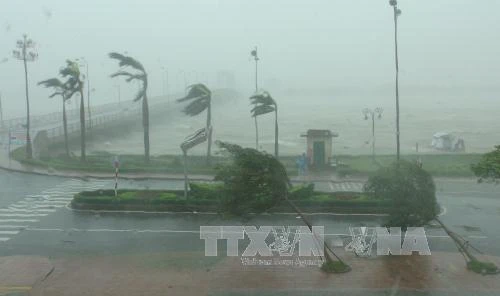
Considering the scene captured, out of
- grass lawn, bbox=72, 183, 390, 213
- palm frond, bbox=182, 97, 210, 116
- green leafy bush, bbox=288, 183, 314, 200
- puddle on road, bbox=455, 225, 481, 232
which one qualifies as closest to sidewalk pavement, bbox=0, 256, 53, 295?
grass lawn, bbox=72, 183, 390, 213

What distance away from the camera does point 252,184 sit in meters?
14.1

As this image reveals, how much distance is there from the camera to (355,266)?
14.9 metres

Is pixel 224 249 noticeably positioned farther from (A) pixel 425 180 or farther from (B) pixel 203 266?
(A) pixel 425 180

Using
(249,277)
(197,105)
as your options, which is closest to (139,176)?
(197,105)

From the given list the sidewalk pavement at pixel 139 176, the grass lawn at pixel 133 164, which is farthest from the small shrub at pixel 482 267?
the grass lawn at pixel 133 164

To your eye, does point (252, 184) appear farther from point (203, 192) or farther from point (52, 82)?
point (52, 82)

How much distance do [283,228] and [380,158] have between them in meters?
21.6

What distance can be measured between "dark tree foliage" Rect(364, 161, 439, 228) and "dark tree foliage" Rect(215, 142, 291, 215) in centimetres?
301

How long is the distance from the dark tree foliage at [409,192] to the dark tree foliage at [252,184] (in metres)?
3.01

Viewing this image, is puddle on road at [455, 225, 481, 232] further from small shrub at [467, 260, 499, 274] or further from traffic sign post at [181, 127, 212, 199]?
traffic sign post at [181, 127, 212, 199]

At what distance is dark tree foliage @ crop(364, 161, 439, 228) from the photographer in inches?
591

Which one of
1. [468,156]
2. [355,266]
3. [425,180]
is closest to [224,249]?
[355,266]

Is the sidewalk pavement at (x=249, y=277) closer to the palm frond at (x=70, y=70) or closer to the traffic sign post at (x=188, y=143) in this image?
the traffic sign post at (x=188, y=143)

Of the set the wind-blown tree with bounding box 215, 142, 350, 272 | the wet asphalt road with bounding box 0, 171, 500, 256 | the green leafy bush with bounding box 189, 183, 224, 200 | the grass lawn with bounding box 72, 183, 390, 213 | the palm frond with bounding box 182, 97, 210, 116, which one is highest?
the palm frond with bounding box 182, 97, 210, 116
